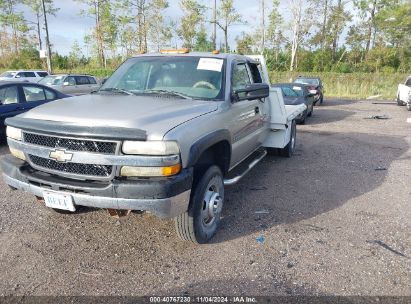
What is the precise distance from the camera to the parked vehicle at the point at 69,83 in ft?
58.9

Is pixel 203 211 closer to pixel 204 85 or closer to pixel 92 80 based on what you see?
pixel 204 85

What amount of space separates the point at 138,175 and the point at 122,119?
0.50 metres

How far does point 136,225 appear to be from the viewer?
4.05 metres

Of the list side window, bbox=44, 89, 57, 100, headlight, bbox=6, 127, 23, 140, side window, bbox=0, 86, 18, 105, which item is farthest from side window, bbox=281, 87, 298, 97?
headlight, bbox=6, 127, 23, 140

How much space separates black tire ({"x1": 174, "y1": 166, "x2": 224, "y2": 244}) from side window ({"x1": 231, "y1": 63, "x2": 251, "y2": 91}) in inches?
48.7

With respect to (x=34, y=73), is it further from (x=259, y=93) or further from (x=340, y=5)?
(x=340, y=5)

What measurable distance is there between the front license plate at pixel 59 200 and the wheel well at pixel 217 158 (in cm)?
118

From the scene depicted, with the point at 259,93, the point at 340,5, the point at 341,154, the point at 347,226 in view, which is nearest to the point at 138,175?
the point at 259,93

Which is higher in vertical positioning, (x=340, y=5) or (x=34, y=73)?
(x=340, y=5)

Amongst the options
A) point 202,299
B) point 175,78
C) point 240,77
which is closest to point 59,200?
point 202,299

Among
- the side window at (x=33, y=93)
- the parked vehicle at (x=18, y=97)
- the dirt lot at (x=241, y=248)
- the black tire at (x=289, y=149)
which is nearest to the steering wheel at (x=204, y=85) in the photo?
the dirt lot at (x=241, y=248)

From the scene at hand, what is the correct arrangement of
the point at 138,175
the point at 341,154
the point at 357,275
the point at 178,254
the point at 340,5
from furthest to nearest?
A: the point at 340,5, the point at 341,154, the point at 178,254, the point at 357,275, the point at 138,175

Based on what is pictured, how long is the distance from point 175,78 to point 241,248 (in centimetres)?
210

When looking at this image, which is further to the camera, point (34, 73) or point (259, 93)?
point (34, 73)
